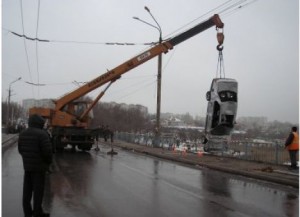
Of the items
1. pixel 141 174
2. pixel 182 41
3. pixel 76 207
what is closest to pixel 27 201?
pixel 76 207

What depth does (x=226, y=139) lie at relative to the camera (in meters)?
20.7

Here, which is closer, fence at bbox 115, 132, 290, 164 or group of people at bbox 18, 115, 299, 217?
group of people at bbox 18, 115, 299, 217

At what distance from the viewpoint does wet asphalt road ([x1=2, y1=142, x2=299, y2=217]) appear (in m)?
8.38

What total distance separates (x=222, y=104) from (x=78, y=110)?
11581 mm

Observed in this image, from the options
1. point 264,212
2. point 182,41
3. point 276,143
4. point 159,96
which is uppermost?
point 182,41

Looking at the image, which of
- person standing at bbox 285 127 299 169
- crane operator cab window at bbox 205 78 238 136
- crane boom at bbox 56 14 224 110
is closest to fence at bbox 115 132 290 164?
person standing at bbox 285 127 299 169

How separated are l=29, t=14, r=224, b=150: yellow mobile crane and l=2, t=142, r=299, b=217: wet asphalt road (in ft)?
32.2

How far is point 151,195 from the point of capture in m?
10.3

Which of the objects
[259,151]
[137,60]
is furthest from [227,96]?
[137,60]

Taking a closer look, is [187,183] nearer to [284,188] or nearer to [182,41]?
[284,188]

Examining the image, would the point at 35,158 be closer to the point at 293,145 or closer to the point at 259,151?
the point at 293,145

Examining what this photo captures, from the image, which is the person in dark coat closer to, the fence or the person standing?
the person standing

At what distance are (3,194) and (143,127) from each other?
286 feet

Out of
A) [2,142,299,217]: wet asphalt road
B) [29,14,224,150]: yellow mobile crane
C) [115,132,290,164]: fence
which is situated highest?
[29,14,224,150]: yellow mobile crane
